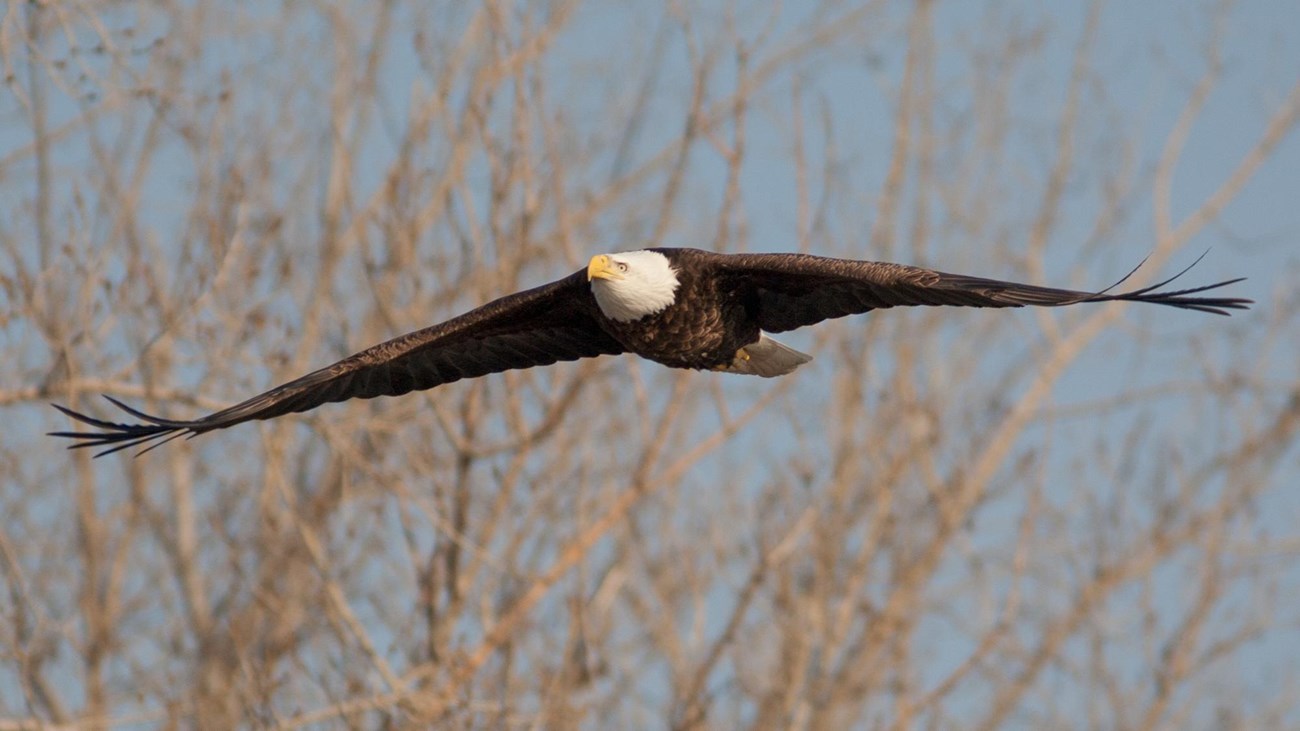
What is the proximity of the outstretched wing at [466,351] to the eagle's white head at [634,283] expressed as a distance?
0.38m

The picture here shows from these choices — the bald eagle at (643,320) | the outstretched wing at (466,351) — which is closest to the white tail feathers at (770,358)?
the bald eagle at (643,320)

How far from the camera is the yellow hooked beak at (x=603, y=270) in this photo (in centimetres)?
716

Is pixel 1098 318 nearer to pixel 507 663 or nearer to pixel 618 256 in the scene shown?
pixel 507 663

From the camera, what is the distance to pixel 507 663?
946 cm

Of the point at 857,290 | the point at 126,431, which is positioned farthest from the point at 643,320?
the point at 126,431

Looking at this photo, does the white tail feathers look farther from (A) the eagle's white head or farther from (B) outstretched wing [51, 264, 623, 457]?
(A) the eagle's white head

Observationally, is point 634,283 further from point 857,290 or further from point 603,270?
point 857,290

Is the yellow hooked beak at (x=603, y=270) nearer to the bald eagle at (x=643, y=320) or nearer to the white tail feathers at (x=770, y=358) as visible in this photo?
the bald eagle at (x=643, y=320)

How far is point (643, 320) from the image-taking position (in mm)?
7227

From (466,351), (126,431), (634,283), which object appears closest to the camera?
(126,431)

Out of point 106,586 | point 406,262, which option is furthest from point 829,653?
point 106,586

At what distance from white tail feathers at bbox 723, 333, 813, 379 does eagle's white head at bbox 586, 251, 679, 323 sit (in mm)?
904

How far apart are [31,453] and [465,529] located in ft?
13.0

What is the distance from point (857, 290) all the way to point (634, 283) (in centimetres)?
85
